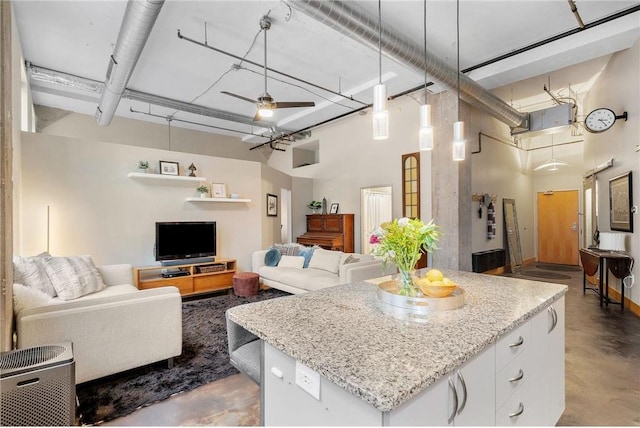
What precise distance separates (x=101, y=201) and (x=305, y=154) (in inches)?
223

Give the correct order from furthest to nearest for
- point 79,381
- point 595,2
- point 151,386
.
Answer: point 595,2
point 151,386
point 79,381

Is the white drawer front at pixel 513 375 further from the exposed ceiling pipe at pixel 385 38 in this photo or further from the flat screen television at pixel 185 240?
the flat screen television at pixel 185 240

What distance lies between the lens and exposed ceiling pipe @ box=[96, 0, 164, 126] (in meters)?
2.85

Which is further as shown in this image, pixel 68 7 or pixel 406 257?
pixel 68 7

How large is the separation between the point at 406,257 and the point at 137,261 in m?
4.95

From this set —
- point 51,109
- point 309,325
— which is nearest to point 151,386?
point 309,325

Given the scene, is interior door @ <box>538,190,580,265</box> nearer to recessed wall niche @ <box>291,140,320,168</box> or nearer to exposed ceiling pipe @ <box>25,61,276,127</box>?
recessed wall niche @ <box>291,140,320,168</box>

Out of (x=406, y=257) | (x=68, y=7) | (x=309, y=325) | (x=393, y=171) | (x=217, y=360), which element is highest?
(x=68, y=7)

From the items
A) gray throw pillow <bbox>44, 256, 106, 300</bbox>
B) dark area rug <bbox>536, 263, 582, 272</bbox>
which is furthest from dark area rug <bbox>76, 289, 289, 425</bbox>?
dark area rug <bbox>536, 263, 582, 272</bbox>

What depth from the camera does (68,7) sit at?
3318 millimetres

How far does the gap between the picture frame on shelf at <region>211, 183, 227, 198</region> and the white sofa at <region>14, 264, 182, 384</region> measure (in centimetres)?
337

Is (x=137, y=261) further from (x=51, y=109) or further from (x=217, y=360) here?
(x=51, y=109)

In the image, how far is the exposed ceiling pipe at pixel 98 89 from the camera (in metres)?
4.64

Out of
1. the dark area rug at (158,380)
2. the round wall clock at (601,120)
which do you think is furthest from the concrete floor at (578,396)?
the round wall clock at (601,120)
